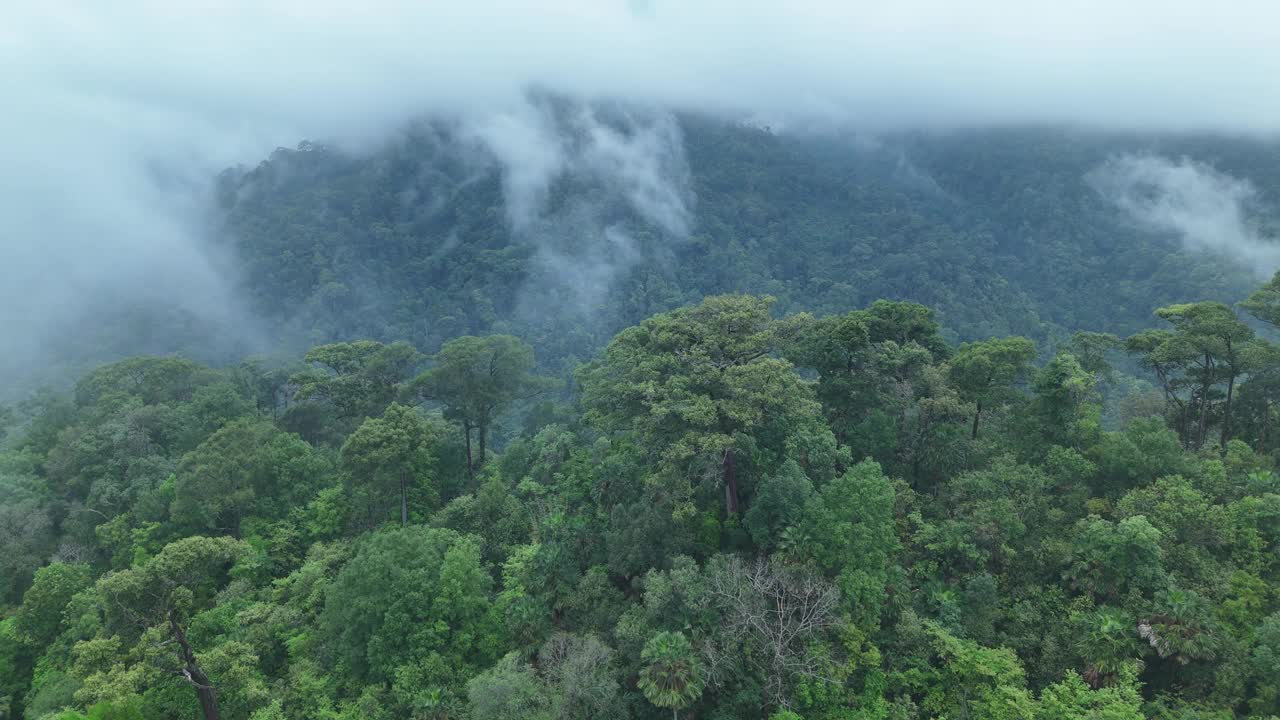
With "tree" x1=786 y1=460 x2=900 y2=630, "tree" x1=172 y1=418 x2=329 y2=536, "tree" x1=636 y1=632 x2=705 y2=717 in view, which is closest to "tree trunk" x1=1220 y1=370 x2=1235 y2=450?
"tree" x1=786 y1=460 x2=900 y2=630

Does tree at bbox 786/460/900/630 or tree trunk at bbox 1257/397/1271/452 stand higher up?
tree trunk at bbox 1257/397/1271/452

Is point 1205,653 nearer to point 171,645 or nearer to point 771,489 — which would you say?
point 771,489

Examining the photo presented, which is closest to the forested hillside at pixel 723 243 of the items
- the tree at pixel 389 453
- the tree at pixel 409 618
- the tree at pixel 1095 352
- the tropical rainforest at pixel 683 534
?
the tropical rainforest at pixel 683 534

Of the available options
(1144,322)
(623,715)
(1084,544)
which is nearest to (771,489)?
(623,715)

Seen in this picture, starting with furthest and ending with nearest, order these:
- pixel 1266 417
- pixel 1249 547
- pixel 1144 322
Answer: pixel 1144 322
pixel 1266 417
pixel 1249 547

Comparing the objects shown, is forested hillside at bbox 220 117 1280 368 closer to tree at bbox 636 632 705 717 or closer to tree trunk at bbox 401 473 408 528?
tree trunk at bbox 401 473 408 528

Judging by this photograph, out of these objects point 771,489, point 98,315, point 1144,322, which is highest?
point 771,489
